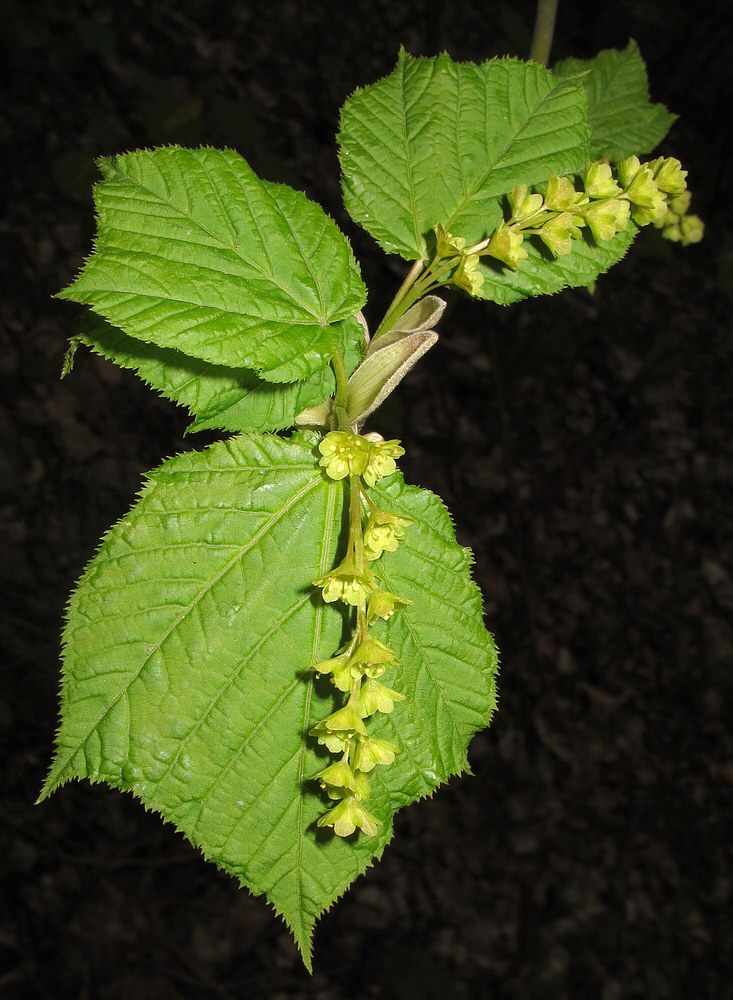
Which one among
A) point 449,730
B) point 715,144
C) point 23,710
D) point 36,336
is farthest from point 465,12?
point 449,730

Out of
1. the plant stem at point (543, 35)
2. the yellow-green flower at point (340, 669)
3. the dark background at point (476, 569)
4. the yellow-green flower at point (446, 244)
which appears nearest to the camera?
the yellow-green flower at point (340, 669)

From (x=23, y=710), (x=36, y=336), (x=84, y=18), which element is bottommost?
(x=23, y=710)

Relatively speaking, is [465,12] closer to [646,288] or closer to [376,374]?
[646,288]

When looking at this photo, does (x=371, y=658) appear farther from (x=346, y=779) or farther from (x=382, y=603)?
(x=346, y=779)

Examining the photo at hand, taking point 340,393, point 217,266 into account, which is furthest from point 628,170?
point 217,266

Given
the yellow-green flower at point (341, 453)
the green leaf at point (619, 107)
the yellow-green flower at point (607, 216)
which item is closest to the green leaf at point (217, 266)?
the yellow-green flower at point (341, 453)

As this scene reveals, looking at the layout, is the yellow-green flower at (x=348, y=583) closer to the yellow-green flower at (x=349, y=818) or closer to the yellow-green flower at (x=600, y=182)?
the yellow-green flower at (x=349, y=818)
